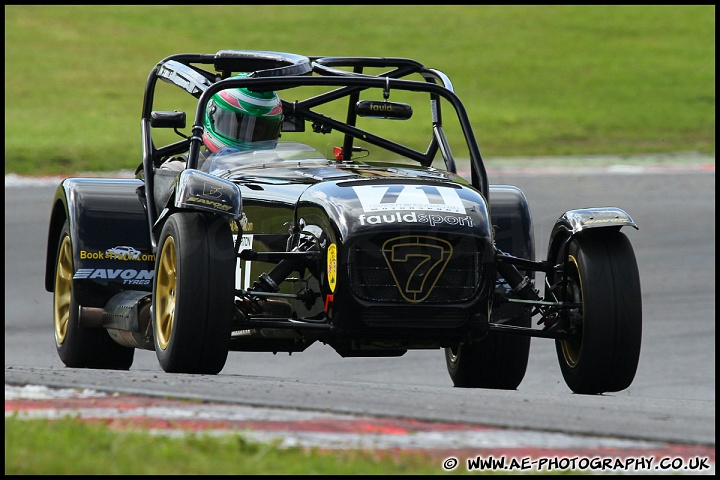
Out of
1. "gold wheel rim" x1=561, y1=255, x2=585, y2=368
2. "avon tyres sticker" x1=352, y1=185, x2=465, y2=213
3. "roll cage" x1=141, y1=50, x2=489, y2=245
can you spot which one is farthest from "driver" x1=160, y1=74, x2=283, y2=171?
"gold wheel rim" x1=561, y1=255, x2=585, y2=368

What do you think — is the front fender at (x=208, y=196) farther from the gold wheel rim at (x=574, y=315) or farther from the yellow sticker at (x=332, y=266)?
the gold wheel rim at (x=574, y=315)

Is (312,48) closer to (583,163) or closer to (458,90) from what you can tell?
(458,90)

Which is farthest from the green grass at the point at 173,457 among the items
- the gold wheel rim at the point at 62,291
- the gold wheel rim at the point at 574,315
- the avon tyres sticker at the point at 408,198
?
the gold wheel rim at the point at 62,291

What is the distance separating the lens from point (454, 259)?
6094mm

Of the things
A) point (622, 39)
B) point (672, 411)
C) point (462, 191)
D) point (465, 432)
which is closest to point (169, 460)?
point (465, 432)

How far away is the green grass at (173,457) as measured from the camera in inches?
147

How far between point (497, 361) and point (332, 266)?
1706mm

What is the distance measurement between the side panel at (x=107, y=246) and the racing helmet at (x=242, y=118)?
2.00 ft

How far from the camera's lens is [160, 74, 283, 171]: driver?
297 inches

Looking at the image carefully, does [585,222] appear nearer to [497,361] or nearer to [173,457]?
[497,361]

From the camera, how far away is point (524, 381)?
865cm

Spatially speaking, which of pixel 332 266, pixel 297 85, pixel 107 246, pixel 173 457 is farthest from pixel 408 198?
pixel 173 457

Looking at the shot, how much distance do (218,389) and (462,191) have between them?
5.45 ft

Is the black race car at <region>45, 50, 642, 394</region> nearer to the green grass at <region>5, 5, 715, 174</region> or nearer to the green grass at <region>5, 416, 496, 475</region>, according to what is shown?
the green grass at <region>5, 416, 496, 475</region>
